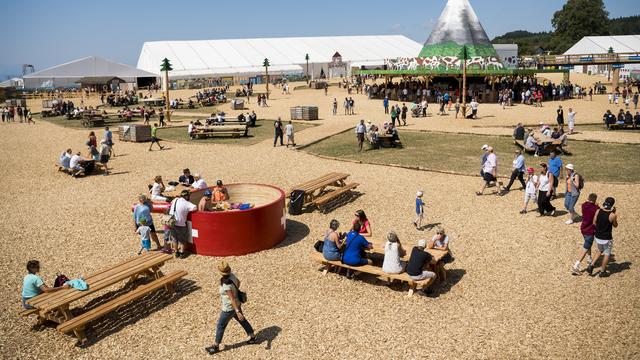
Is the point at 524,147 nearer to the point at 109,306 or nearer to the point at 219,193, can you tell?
the point at 219,193

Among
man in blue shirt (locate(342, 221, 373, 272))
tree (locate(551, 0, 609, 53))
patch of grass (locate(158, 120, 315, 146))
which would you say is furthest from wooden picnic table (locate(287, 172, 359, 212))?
tree (locate(551, 0, 609, 53))

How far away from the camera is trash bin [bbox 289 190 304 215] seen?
12461 mm

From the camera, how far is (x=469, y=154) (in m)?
19.2

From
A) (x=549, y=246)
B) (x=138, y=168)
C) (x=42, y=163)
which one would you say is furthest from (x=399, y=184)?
(x=42, y=163)

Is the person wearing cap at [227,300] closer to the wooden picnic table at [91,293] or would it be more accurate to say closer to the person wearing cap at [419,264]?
the wooden picnic table at [91,293]

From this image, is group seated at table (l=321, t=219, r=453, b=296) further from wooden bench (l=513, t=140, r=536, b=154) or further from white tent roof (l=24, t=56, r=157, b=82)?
white tent roof (l=24, t=56, r=157, b=82)

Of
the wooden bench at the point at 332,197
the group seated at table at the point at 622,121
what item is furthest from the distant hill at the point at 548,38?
the wooden bench at the point at 332,197

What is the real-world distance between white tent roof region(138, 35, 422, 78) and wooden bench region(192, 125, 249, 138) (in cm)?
4105

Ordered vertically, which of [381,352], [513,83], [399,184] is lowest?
[381,352]

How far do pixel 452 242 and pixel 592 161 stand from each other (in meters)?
10.0

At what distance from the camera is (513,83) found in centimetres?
4056

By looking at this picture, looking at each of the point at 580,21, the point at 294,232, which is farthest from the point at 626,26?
the point at 294,232

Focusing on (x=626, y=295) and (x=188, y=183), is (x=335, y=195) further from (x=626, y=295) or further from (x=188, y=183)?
(x=626, y=295)

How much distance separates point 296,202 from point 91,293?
5.86 meters
